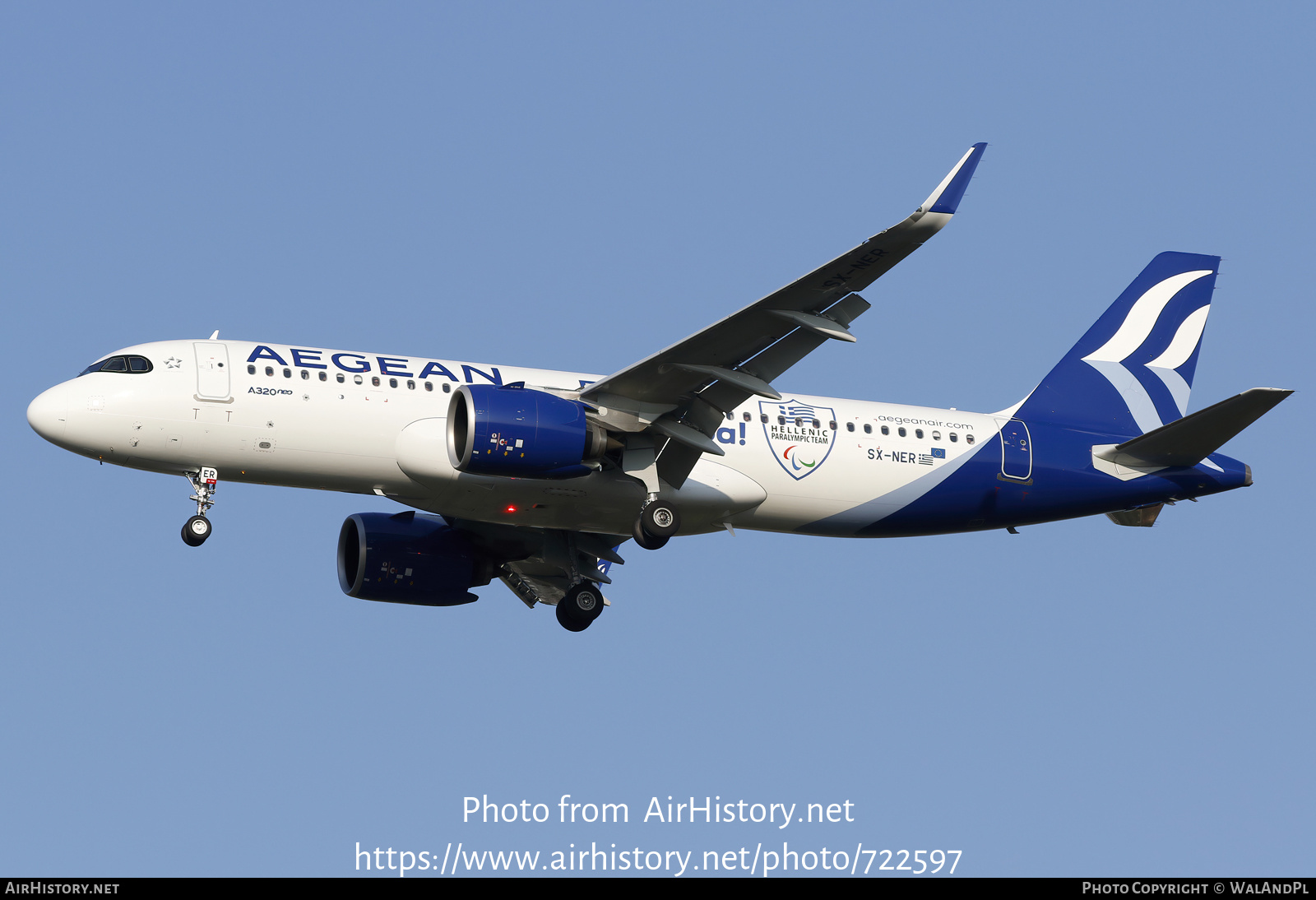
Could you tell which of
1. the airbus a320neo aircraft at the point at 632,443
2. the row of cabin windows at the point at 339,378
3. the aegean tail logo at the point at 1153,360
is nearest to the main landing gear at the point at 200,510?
the airbus a320neo aircraft at the point at 632,443

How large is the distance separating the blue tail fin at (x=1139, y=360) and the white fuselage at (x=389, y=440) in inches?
199

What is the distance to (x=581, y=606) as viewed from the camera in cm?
3594

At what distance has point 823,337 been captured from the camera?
2969 centimetres

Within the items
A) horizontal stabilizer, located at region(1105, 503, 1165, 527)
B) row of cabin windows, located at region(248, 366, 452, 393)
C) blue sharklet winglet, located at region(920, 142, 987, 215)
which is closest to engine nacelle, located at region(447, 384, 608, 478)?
row of cabin windows, located at region(248, 366, 452, 393)

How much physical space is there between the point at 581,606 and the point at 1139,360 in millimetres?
13950

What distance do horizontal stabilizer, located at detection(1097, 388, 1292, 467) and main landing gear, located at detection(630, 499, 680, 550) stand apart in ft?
32.4

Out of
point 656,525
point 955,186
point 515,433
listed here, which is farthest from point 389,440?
point 955,186

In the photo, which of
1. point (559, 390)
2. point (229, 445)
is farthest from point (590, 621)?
point (229, 445)

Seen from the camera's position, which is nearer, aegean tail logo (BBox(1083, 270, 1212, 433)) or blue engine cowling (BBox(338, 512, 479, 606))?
blue engine cowling (BBox(338, 512, 479, 606))

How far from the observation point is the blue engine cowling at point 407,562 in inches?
1405

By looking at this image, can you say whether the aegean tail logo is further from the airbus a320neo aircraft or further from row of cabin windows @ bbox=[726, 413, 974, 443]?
row of cabin windows @ bbox=[726, 413, 974, 443]

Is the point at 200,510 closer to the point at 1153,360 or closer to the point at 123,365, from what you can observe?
the point at 123,365

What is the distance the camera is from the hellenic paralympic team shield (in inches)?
1314

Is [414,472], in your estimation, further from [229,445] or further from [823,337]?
[823,337]
